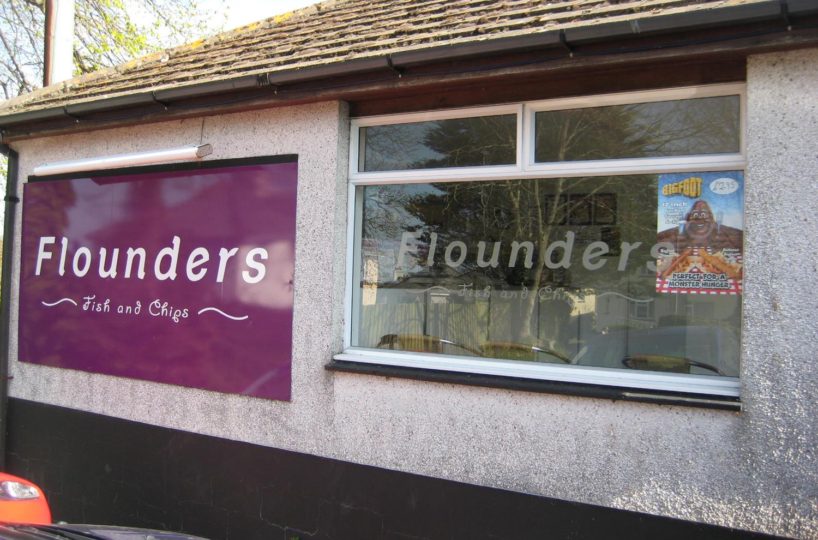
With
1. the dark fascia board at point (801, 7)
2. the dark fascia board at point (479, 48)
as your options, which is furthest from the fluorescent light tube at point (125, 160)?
the dark fascia board at point (801, 7)

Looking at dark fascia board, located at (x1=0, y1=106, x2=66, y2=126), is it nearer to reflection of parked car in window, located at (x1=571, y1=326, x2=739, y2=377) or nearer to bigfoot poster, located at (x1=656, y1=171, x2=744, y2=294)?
reflection of parked car in window, located at (x1=571, y1=326, x2=739, y2=377)

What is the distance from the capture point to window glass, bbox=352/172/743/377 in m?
3.63

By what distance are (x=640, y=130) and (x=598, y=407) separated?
1693mm

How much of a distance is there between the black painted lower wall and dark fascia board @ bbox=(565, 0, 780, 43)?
2.62m

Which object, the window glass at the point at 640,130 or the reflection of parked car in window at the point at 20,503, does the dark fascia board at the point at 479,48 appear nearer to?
the window glass at the point at 640,130

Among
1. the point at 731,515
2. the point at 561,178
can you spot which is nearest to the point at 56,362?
the point at 561,178

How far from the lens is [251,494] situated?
4.72m

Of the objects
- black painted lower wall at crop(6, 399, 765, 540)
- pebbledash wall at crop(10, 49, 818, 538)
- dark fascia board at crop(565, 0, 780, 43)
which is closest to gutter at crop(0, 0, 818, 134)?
dark fascia board at crop(565, 0, 780, 43)

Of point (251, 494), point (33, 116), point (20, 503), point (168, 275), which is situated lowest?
point (251, 494)

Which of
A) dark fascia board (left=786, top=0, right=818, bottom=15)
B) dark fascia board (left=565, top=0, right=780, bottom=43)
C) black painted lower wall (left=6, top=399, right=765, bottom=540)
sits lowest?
black painted lower wall (left=6, top=399, right=765, bottom=540)

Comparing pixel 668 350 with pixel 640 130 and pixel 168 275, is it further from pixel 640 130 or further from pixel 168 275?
pixel 168 275

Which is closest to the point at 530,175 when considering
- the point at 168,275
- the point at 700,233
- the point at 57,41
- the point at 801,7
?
the point at 700,233

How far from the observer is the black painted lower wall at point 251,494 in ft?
12.2

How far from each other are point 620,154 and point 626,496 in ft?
6.63
